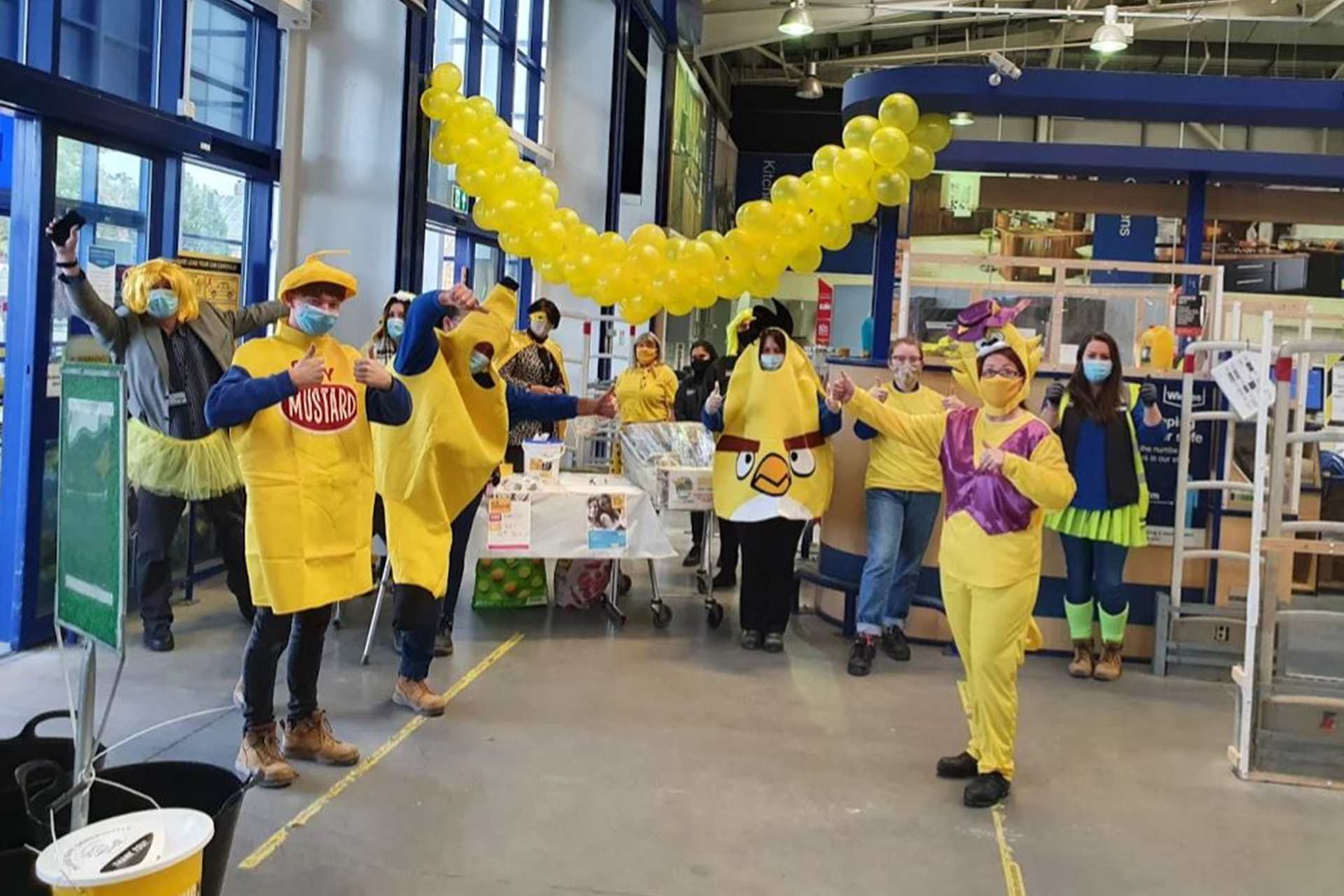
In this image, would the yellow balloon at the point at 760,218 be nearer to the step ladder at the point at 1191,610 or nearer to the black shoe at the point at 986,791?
the step ladder at the point at 1191,610

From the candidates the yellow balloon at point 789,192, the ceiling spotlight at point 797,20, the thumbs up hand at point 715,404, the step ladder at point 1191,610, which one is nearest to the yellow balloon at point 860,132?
the yellow balloon at point 789,192

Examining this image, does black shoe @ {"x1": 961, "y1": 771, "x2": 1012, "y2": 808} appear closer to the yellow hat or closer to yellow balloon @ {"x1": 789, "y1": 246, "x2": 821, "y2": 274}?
the yellow hat

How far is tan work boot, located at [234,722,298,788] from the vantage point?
3.64 m

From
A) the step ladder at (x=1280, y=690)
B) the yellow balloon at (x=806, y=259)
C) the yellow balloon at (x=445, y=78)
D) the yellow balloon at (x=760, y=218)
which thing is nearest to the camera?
the step ladder at (x=1280, y=690)

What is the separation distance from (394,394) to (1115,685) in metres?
3.49

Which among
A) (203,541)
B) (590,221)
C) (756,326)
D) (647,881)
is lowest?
(647,881)

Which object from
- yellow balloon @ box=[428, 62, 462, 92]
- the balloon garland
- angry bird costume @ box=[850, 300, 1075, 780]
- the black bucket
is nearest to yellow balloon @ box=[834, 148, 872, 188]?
the balloon garland

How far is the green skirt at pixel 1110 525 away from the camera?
5355 mm

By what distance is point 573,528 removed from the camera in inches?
220

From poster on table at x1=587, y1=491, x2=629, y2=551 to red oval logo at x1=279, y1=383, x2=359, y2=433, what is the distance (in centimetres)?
209

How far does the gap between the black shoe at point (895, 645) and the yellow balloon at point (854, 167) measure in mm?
2137

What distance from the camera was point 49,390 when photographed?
4.96 metres

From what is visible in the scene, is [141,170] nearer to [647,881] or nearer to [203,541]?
[203,541]

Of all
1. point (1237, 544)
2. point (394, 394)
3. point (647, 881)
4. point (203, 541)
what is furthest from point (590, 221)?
point (647, 881)
